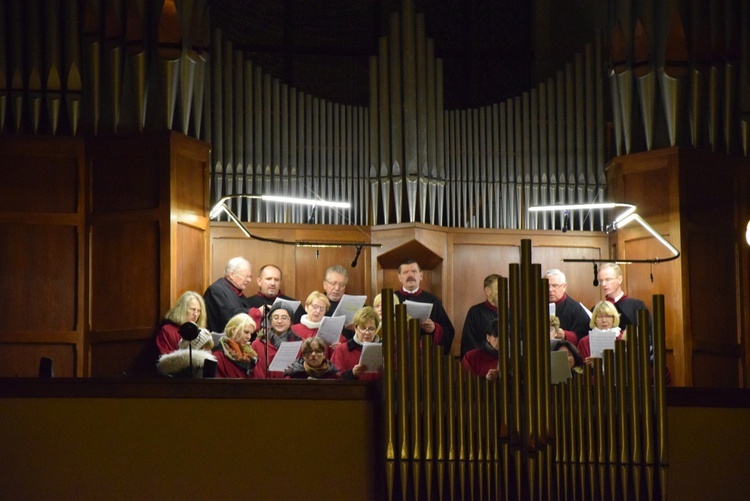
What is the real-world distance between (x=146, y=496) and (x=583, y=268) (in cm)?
592

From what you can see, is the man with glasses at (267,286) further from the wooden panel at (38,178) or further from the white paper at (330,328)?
the wooden panel at (38,178)

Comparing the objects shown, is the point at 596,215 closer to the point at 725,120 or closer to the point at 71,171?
the point at 725,120

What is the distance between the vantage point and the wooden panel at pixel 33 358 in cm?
995


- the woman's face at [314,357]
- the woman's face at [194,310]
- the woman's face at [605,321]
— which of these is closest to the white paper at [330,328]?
the woman's face at [314,357]

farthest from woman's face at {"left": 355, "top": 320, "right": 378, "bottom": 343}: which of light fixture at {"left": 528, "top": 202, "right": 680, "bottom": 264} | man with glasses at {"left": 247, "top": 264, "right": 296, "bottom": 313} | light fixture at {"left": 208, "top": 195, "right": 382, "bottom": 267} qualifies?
light fixture at {"left": 528, "top": 202, "right": 680, "bottom": 264}

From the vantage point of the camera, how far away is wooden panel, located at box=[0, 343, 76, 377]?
9.95m

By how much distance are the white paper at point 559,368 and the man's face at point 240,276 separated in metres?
3.70

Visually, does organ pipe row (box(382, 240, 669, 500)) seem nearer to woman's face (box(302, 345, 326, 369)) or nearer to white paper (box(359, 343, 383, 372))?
white paper (box(359, 343, 383, 372))

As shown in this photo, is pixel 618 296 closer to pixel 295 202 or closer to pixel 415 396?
pixel 295 202

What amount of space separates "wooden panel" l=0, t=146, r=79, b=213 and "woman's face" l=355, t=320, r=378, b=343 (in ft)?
9.48

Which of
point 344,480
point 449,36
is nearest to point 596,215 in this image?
point 449,36

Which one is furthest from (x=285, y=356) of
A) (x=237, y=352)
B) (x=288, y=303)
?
(x=288, y=303)

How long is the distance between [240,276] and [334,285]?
2.53ft

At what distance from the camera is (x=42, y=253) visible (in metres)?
Result: 10.2
